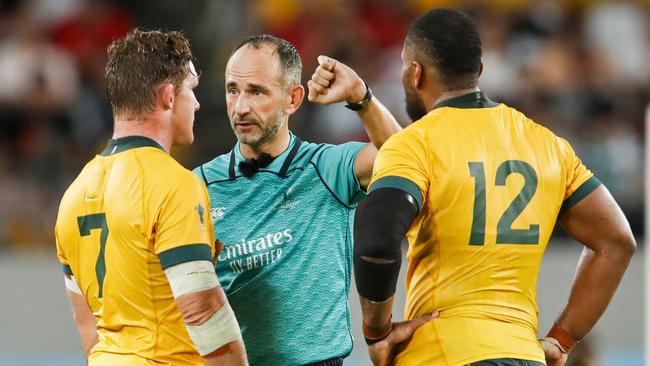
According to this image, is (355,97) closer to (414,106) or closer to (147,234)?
(414,106)

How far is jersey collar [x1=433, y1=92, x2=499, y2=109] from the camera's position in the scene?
4062 millimetres

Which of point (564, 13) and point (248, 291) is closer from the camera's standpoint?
point (248, 291)

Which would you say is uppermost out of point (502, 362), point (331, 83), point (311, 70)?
point (331, 83)

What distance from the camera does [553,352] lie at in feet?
13.9

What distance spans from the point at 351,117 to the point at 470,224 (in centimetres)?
712

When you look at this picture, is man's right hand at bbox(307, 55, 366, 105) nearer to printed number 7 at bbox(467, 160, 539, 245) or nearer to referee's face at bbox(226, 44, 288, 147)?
referee's face at bbox(226, 44, 288, 147)

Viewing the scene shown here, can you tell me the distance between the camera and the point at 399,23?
12406 millimetres

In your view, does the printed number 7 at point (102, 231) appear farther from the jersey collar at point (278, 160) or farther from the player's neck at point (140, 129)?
the jersey collar at point (278, 160)

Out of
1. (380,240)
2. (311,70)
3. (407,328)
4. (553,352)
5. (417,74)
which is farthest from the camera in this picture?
(311,70)

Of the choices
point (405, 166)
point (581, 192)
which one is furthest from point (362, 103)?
point (581, 192)

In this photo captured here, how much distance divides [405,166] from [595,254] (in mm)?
943

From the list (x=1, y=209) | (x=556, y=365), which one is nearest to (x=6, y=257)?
(x=1, y=209)

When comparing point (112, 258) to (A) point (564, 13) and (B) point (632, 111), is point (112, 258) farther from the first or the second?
(A) point (564, 13)

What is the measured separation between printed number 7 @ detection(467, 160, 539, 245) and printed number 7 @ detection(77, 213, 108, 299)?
128 centimetres
